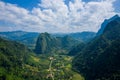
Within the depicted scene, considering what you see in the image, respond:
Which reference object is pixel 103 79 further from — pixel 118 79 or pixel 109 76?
pixel 118 79

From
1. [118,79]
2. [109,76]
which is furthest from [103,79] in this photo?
[118,79]

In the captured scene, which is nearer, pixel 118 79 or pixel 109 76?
pixel 118 79

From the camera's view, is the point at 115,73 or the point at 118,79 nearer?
the point at 118,79

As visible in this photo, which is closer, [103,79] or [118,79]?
[118,79]
